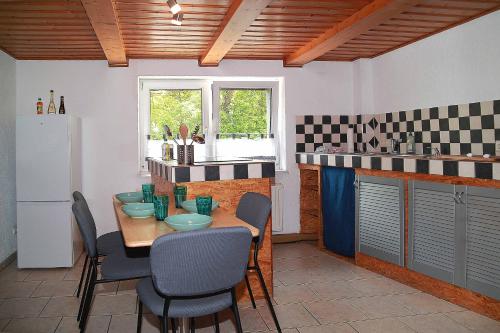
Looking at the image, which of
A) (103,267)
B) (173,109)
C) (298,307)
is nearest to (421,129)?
(298,307)

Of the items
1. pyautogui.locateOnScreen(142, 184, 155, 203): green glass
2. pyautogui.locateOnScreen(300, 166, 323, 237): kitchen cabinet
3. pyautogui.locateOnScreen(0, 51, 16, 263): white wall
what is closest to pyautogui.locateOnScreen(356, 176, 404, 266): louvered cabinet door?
pyautogui.locateOnScreen(300, 166, 323, 237): kitchen cabinet

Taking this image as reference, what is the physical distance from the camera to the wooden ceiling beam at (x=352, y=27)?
122 inches

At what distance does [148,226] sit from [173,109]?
123 inches

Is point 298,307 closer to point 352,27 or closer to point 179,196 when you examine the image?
point 179,196

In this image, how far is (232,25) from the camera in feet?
11.6

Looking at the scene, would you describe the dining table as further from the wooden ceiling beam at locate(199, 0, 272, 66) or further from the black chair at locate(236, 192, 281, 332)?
the wooden ceiling beam at locate(199, 0, 272, 66)

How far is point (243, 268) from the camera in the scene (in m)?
1.93

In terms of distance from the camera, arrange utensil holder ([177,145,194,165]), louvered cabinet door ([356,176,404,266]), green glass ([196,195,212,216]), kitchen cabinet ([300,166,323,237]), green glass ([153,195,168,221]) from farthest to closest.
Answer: kitchen cabinet ([300,166,323,237]), louvered cabinet door ([356,176,404,266]), utensil holder ([177,145,194,165]), green glass ([196,195,212,216]), green glass ([153,195,168,221])

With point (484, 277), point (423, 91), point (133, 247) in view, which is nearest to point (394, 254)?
point (484, 277)

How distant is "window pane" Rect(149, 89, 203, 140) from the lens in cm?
514

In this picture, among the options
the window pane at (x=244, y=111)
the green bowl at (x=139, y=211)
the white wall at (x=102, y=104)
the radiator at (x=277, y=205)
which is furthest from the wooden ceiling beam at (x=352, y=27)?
the green bowl at (x=139, y=211)

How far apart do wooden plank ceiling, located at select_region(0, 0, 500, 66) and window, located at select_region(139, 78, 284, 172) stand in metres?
0.38

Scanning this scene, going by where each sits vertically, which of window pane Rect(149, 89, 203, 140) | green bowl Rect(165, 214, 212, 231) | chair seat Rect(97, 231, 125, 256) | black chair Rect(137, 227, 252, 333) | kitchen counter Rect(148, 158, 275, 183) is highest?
window pane Rect(149, 89, 203, 140)

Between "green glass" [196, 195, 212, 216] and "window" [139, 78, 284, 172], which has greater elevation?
"window" [139, 78, 284, 172]
